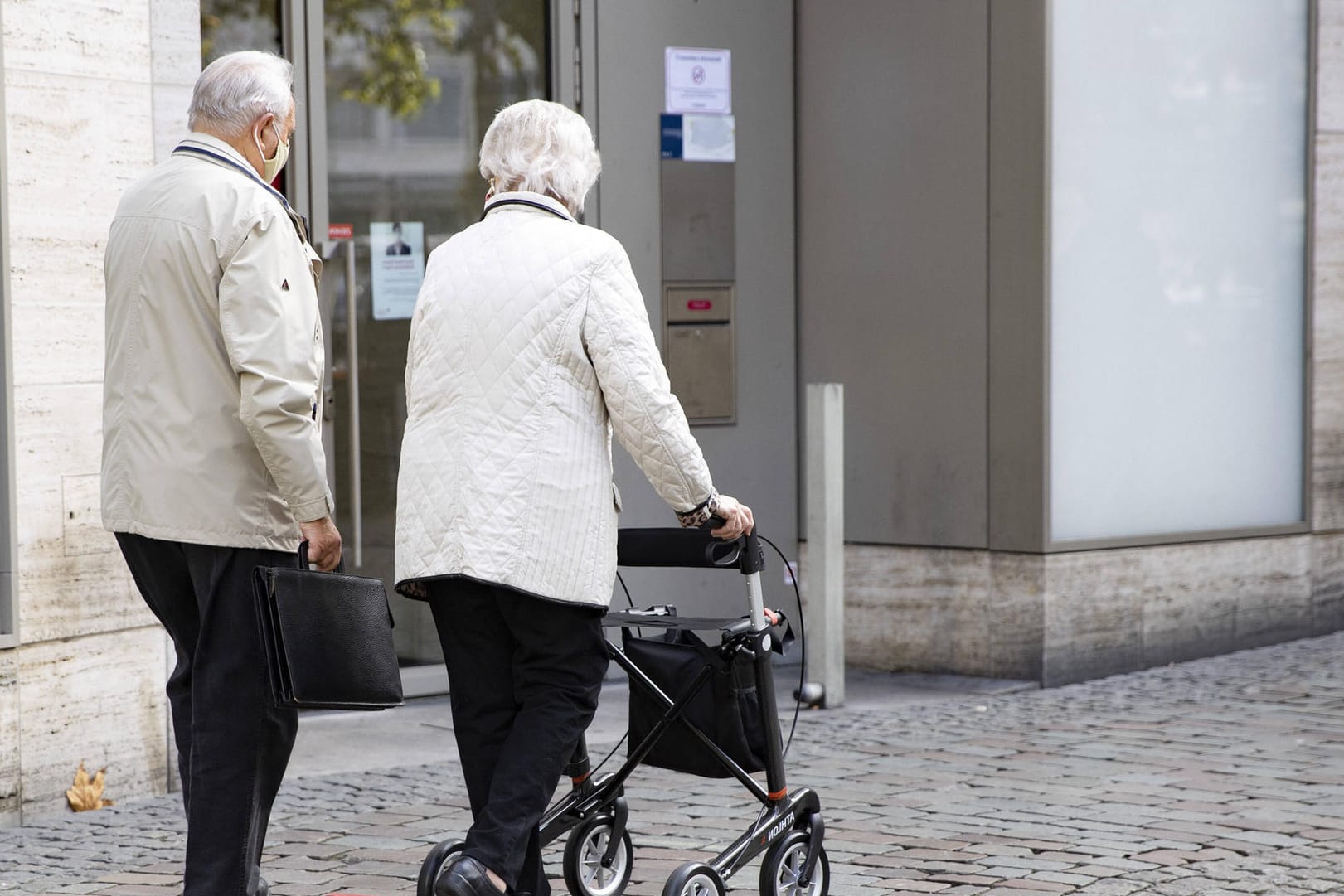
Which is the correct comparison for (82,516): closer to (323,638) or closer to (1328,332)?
(323,638)

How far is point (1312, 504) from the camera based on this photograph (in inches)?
358

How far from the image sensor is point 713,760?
438cm

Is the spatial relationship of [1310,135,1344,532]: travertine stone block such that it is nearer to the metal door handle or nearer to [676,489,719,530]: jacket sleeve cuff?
the metal door handle

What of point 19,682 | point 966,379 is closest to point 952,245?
point 966,379

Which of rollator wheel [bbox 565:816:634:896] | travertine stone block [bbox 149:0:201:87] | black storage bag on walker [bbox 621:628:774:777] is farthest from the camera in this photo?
travertine stone block [bbox 149:0:201:87]

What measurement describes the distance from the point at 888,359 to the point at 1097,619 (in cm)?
143

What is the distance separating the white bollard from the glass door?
60.2 inches

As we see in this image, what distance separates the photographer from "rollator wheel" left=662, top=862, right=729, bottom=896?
410 centimetres

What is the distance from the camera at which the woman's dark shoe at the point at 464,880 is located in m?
3.76

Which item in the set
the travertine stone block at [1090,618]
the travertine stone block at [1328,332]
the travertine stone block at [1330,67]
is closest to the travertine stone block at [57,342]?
the travertine stone block at [1090,618]

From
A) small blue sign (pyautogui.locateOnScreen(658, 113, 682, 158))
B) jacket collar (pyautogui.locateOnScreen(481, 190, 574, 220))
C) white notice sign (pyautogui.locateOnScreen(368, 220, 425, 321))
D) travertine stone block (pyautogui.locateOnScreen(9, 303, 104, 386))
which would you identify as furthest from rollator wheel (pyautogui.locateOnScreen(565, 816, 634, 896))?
small blue sign (pyautogui.locateOnScreen(658, 113, 682, 158))

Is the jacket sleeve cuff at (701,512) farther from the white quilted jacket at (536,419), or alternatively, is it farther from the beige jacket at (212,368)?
the beige jacket at (212,368)

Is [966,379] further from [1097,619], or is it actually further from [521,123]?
[521,123]

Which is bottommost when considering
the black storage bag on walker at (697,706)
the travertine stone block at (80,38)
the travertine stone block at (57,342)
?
the black storage bag on walker at (697,706)
